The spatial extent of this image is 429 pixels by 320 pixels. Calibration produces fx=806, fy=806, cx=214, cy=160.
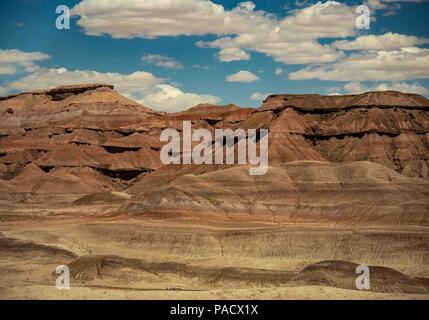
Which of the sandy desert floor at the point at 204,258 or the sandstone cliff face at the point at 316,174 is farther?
the sandstone cliff face at the point at 316,174

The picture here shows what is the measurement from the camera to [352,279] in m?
69.5

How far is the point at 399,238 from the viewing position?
89125 millimetres

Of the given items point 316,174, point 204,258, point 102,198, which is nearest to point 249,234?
point 204,258

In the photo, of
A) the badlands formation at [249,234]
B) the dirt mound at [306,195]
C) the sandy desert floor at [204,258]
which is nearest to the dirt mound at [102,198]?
the badlands formation at [249,234]

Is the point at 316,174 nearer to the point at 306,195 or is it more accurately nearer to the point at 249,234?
the point at 306,195

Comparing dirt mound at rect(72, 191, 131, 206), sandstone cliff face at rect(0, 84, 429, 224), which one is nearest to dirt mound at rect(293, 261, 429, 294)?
sandstone cliff face at rect(0, 84, 429, 224)

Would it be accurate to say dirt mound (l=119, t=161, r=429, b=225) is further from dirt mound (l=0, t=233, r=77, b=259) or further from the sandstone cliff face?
dirt mound (l=0, t=233, r=77, b=259)

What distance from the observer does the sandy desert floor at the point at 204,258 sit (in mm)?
65875

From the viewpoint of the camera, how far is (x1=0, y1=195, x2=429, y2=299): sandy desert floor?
6588 centimetres

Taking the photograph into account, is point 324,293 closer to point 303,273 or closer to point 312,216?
point 303,273

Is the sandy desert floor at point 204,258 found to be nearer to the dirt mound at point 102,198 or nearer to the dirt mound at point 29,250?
the dirt mound at point 29,250

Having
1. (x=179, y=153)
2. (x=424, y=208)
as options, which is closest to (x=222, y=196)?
(x=424, y=208)

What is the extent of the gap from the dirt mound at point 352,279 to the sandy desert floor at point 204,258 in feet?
0.29

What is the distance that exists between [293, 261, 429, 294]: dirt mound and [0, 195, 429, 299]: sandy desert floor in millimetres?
88
